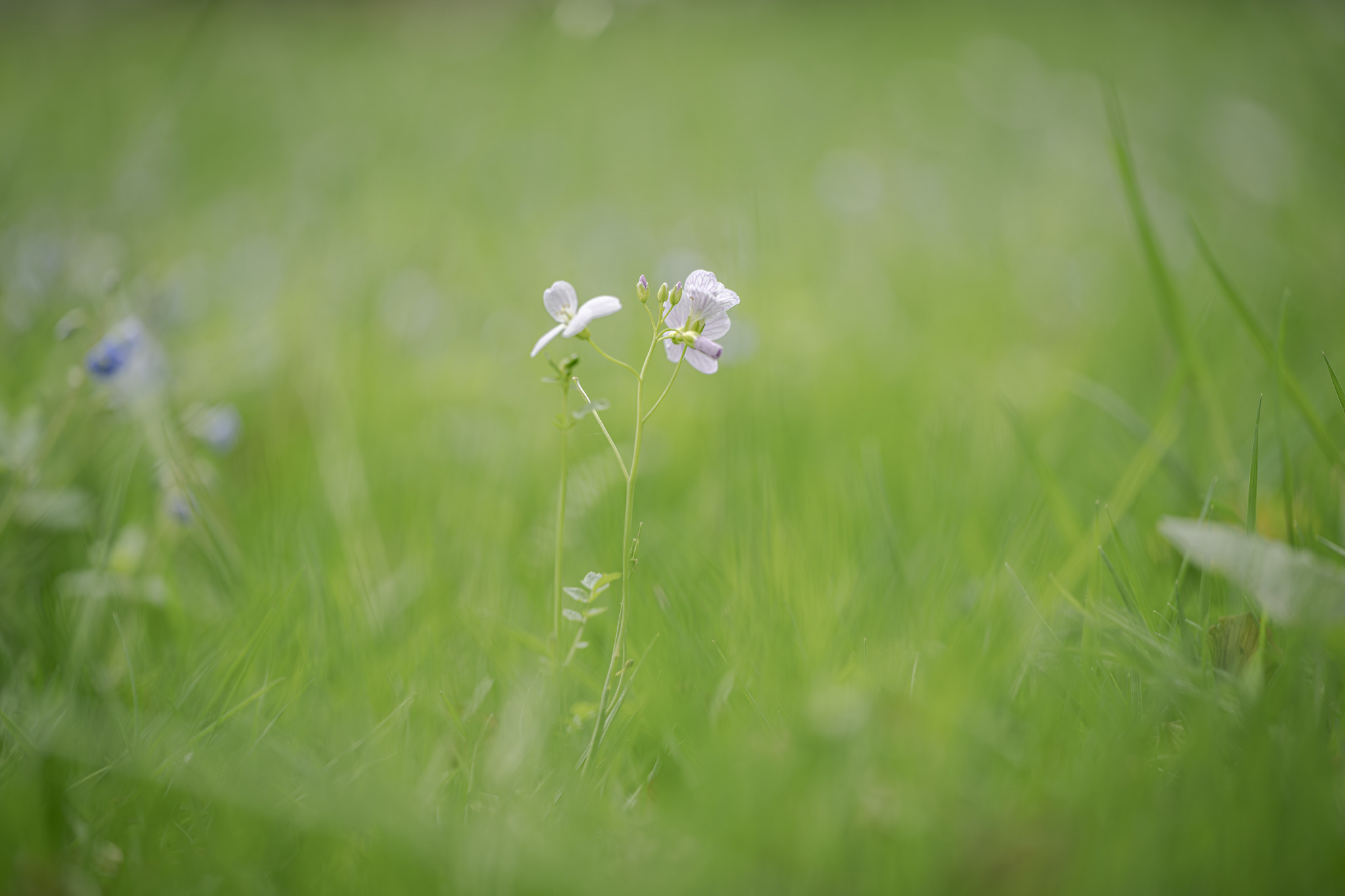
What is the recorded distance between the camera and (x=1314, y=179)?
3420 millimetres

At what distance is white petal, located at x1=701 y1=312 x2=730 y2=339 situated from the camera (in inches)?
34.9

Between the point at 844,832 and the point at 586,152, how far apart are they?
4.39 m

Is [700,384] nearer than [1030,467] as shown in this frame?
No

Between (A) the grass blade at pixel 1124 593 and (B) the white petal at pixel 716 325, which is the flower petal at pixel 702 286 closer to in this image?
(B) the white petal at pixel 716 325

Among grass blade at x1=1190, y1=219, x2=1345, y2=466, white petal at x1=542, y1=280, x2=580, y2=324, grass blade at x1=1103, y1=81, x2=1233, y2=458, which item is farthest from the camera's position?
grass blade at x1=1103, y1=81, x2=1233, y2=458

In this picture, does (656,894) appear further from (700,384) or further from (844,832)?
(700,384)

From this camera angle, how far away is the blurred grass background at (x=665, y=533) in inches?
26.5

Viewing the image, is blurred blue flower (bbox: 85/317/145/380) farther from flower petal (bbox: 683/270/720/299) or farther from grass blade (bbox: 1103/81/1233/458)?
grass blade (bbox: 1103/81/1233/458)

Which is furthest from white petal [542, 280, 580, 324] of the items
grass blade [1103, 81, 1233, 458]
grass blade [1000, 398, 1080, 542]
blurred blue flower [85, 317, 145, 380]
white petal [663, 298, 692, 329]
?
grass blade [1103, 81, 1233, 458]

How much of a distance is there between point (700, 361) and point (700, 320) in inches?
2.3

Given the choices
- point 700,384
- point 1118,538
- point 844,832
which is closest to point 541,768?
point 844,832

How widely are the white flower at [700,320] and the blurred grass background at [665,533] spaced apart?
327 mm

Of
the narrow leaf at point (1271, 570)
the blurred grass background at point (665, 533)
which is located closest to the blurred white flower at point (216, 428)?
the blurred grass background at point (665, 533)

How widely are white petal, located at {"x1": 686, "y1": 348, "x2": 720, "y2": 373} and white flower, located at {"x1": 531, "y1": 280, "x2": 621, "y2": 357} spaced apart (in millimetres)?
105
